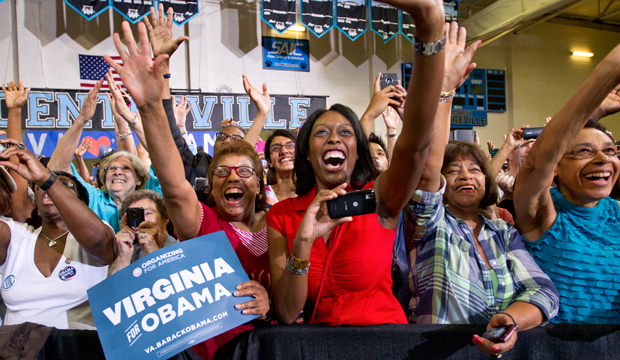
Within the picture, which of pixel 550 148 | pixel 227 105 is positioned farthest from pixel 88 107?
pixel 227 105

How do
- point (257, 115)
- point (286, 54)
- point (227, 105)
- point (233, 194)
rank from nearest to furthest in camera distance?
point (233, 194), point (257, 115), point (227, 105), point (286, 54)

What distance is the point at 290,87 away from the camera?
9484mm

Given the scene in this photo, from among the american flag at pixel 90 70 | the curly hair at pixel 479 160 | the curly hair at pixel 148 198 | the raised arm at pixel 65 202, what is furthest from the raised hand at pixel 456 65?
the american flag at pixel 90 70

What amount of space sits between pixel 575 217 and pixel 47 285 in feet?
7.26

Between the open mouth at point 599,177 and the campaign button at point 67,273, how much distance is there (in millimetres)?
2203

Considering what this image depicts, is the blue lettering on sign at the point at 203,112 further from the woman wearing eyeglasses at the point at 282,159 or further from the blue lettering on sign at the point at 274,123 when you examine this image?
the woman wearing eyeglasses at the point at 282,159

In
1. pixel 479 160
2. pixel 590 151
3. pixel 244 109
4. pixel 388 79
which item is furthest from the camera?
pixel 244 109

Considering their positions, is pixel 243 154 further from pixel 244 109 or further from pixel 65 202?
pixel 244 109

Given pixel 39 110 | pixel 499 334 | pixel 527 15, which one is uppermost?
pixel 527 15

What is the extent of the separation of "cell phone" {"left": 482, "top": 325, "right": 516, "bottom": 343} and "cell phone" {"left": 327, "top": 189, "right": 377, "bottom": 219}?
489 mm

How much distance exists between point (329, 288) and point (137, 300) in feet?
1.98

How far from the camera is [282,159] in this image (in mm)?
3068

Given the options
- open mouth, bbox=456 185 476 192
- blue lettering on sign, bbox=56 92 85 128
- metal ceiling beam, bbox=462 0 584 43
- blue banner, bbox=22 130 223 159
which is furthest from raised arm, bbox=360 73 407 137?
metal ceiling beam, bbox=462 0 584 43

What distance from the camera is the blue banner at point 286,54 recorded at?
30.8 ft
